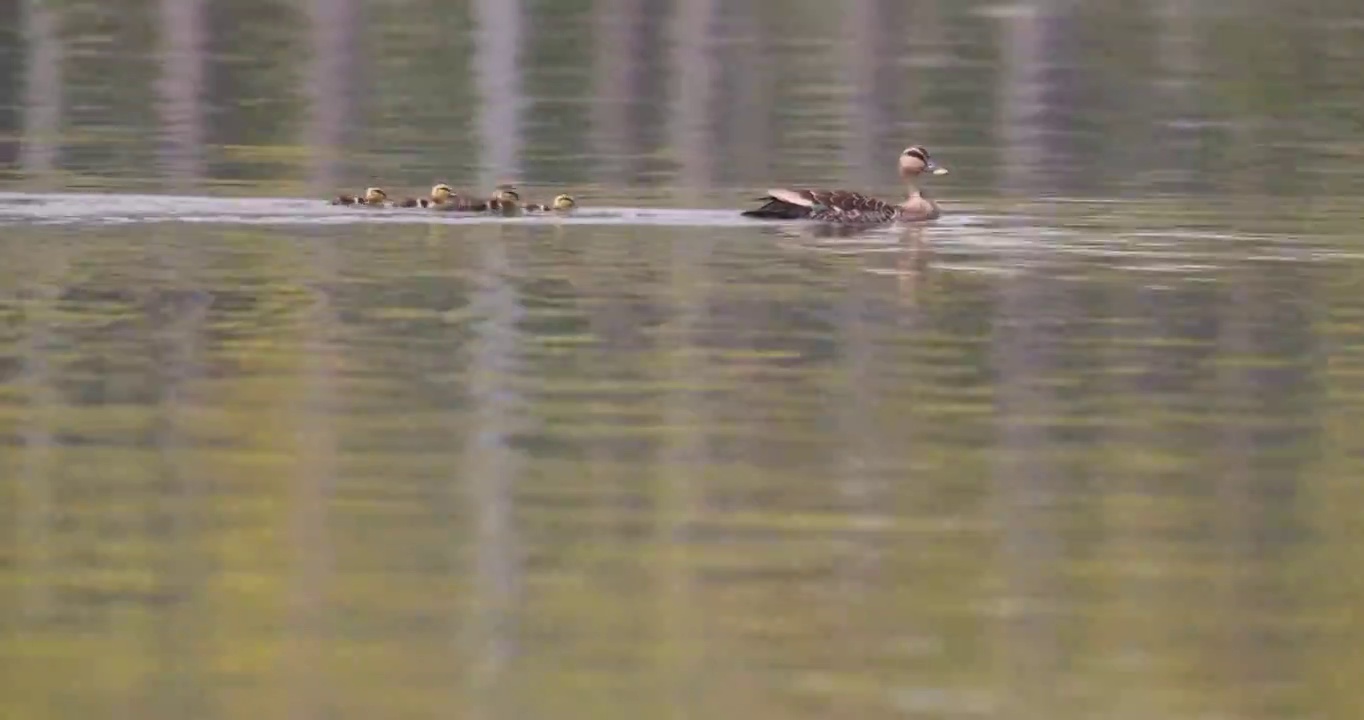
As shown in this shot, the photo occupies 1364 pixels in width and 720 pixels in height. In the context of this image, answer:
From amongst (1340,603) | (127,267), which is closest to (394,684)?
(1340,603)

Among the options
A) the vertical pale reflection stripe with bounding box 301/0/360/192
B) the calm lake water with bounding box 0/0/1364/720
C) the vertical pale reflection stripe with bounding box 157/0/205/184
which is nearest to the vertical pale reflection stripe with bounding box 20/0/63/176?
the calm lake water with bounding box 0/0/1364/720

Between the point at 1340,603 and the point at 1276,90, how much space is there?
23283 millimetres

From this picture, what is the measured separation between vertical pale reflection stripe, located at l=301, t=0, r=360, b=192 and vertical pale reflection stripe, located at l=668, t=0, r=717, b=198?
7.40 ft

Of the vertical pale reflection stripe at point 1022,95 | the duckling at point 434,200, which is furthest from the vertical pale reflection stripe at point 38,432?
the vertical pale reflection stripe at point 1022,95

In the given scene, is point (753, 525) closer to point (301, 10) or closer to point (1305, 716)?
point (1305, 716)

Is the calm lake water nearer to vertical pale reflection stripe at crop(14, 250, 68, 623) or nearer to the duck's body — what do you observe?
vertical pale reflection stripe at crop(14, 250, 68, 623)

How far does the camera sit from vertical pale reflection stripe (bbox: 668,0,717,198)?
83.7ft

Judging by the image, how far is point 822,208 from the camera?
22.0 metres

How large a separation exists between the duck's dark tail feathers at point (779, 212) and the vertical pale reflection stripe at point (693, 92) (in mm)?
1175

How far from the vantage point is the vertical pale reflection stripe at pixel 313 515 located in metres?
9.88

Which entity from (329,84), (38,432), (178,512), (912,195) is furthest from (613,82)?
(178,512)

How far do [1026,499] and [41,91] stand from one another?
67.9 ft

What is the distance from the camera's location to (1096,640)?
1044 centimetres

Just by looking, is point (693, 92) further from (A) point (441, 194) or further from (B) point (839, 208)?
(A) point (441, 194)
